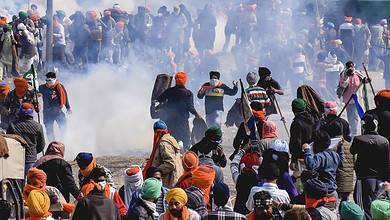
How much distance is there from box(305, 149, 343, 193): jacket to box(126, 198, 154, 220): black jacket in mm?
2256

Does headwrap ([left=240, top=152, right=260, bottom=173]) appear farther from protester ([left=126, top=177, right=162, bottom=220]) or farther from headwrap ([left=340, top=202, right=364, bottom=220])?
headwrap ([left=340, top=202, right=364, bottom=220])

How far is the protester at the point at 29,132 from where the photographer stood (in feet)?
46.3

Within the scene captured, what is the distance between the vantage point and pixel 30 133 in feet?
46.4

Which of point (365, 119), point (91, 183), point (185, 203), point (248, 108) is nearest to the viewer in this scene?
point (185, 203)

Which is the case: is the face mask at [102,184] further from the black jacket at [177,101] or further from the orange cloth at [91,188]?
the black jacket at [177,101]

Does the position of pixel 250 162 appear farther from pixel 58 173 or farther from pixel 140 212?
pixel 140 212

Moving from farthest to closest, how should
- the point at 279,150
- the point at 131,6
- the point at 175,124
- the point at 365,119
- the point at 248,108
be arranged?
the point at 131,6
the point at 175,124
the point at 248,108
the point at 365,119
the point at 279,150

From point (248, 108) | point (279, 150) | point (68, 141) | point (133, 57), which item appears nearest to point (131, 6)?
point (133, 57)

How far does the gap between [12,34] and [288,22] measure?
8766mm

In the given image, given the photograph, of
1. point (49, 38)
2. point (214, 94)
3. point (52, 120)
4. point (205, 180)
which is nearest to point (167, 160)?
point (205, 180)

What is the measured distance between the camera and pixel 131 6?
3475cm

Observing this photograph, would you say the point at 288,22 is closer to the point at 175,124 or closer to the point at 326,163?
the point at 175,124

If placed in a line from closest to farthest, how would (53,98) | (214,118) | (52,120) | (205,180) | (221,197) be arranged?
(221,197) → (205,180) → (53,98) → (52,120) → (214,118)

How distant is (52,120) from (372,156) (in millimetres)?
7589
